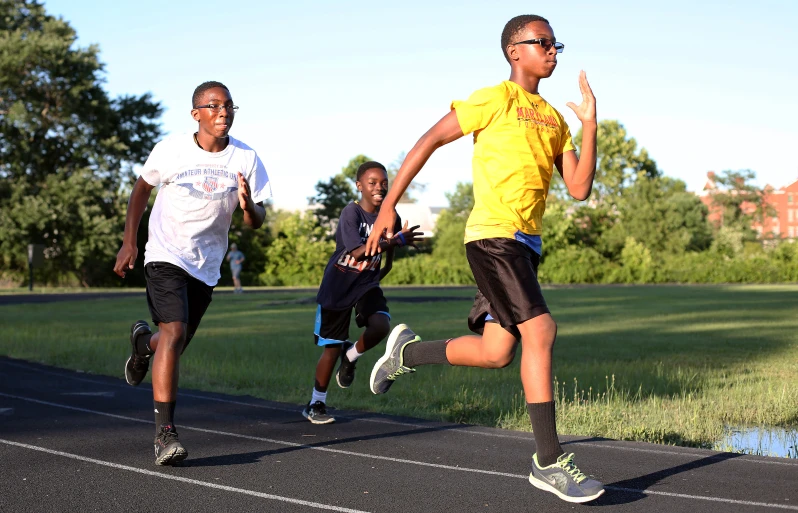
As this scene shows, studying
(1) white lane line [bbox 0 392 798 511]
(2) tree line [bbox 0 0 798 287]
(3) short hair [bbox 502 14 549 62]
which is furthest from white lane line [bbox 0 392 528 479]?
(2) tree line [bbox 0 0 798 287]

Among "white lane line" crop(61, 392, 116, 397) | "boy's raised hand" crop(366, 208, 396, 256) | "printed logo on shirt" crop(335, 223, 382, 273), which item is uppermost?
"boy's raised hand" crop(366, 208, 396, 256)

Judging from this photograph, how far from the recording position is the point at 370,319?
7414 millimetres

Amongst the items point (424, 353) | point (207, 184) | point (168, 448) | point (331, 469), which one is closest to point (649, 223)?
point (424, 353)

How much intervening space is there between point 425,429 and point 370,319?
3.13 ft

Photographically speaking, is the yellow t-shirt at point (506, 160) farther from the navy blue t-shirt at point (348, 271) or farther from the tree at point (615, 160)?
the tree at point (615, 160)

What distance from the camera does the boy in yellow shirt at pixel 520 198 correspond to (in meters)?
4.70

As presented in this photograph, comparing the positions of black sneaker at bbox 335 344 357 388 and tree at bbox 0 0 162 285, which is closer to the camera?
black sneaker at bbox 335 344 357 388

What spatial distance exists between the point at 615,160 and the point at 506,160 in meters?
79.6

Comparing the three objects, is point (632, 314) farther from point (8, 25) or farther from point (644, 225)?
point (644, 225)

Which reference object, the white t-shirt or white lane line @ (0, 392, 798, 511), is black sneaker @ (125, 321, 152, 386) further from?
the white t-shirt

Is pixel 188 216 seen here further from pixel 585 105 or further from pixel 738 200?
pixel 738 200

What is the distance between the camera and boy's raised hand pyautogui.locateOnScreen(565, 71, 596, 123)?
4957mm

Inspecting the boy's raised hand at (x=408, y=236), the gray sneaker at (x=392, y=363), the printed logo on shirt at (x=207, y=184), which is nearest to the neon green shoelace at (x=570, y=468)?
the gray sneaker at (x=392, y=363)

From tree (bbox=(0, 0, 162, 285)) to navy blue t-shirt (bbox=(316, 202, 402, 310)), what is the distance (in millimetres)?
37720
